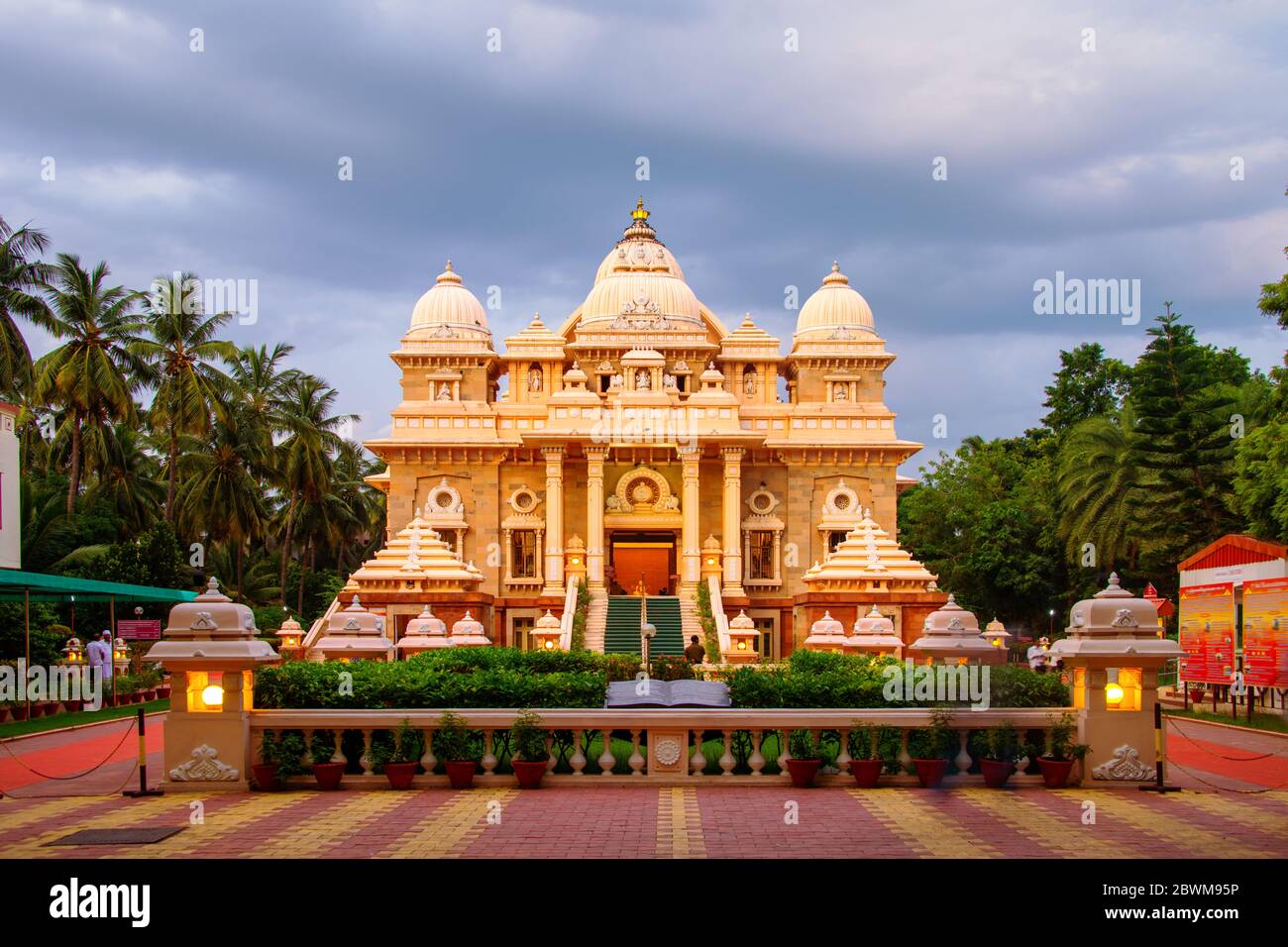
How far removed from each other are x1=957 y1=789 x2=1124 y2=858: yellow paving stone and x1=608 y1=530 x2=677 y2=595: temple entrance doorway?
29392 mm

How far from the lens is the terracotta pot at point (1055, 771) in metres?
14.7

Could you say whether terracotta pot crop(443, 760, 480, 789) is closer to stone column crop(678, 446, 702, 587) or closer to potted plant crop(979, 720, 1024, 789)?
potted plant crop(979, 720, 1024, 789)

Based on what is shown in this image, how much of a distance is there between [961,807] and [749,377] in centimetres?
3431

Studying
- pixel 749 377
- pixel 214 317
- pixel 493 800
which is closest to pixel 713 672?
pixel 493 800

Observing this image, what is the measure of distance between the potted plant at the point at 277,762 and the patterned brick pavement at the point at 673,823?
31 centimetres

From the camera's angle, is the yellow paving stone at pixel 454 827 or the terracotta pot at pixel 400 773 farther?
the terracotta pot at pixel 400 773

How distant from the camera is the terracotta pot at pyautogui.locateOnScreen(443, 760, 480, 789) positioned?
14.8 m

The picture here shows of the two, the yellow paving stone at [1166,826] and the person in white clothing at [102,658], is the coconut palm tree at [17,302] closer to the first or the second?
the person in white clothing at [102,658]

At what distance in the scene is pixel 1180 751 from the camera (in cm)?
2009

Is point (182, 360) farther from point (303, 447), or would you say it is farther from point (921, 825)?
point (921, 825)

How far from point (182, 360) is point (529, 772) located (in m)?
37.3

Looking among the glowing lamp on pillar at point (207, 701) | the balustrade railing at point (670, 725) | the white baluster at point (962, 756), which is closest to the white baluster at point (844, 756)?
the balustrade railing at point (670, 725)

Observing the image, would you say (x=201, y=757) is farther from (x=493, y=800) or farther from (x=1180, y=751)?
(x=1180, y=751)

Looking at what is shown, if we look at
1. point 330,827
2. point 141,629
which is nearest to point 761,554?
point 141,629
